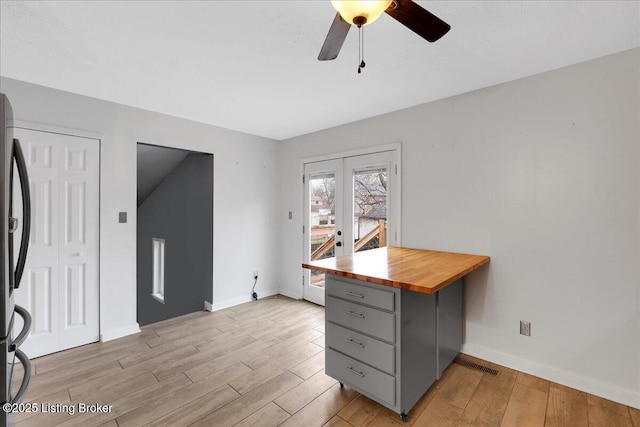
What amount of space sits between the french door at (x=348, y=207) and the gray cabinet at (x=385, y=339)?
1.21 m

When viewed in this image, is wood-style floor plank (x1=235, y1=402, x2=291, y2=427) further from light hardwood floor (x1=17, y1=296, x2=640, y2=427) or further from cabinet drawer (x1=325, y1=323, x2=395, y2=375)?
cabinet drawer (x1=325, y1=323, x2=395, y2=375)

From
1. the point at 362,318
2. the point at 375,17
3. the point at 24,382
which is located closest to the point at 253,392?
the point at 362,318

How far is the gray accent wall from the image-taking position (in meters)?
3.82

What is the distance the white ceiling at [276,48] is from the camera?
1.58 meters

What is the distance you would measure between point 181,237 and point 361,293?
3.50 m

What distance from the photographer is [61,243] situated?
263 centimetres

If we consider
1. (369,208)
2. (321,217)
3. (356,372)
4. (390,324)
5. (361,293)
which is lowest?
(356,372)

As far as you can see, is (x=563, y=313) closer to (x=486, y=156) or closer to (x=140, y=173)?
(x=486, y=156)

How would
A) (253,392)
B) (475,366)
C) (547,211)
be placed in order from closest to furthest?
(253,392)
(547,211)
(475,366)

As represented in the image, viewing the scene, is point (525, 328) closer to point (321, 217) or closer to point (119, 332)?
point (321, 217)

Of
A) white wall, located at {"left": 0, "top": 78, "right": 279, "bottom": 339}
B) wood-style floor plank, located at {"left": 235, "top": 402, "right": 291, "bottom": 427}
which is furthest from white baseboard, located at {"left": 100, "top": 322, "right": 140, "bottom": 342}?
wood-style floor plank, located at {"left": 235, "top": 402, "right": 291, "bottom": 427}

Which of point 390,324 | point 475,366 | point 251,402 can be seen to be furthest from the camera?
point 475,366

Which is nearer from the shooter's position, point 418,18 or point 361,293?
point 418,18

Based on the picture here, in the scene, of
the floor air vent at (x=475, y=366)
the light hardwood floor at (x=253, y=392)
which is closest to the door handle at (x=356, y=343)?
the light hardwood floor at (x=253, y=392)
